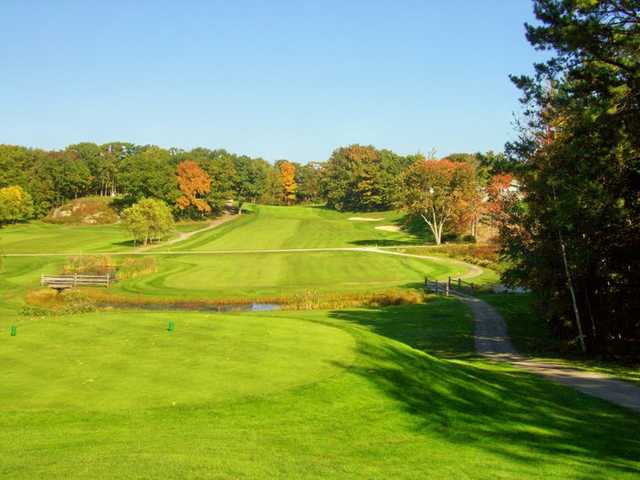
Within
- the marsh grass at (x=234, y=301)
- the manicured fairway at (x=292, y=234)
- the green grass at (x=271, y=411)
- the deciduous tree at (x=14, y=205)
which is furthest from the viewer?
the deciduous tree at (x=14, y=205)

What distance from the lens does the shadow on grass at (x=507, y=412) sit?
1053 centimetres

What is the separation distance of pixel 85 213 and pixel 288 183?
6480 centimetres

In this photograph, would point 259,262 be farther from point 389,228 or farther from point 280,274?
point 389,228

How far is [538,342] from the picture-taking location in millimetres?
27094

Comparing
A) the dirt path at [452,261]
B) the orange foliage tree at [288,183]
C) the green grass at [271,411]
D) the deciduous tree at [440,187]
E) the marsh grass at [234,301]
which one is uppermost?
the orange foliage tree at [288,183]

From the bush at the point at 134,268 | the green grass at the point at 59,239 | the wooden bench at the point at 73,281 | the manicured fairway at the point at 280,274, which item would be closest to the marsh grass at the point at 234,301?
the manicured fairway at the point at 280,274

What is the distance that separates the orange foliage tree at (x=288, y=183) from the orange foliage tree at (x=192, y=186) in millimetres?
47893

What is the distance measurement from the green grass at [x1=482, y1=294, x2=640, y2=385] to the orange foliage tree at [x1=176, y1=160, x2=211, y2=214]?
95.7 m

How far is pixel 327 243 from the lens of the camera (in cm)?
9025

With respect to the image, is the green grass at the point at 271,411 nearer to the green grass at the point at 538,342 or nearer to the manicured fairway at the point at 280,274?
the green grass at the point at 538,342

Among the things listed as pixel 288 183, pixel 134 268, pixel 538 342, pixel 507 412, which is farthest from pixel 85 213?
pixel 507 412

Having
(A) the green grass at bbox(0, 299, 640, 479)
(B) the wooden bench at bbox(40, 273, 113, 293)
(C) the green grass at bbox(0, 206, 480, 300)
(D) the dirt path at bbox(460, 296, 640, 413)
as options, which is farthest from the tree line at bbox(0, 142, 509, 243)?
(A) the green grass at bbox(0, 299, 640, 479)

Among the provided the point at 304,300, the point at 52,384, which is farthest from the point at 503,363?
the point at 304,300

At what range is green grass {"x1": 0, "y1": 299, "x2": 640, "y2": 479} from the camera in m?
8.81
